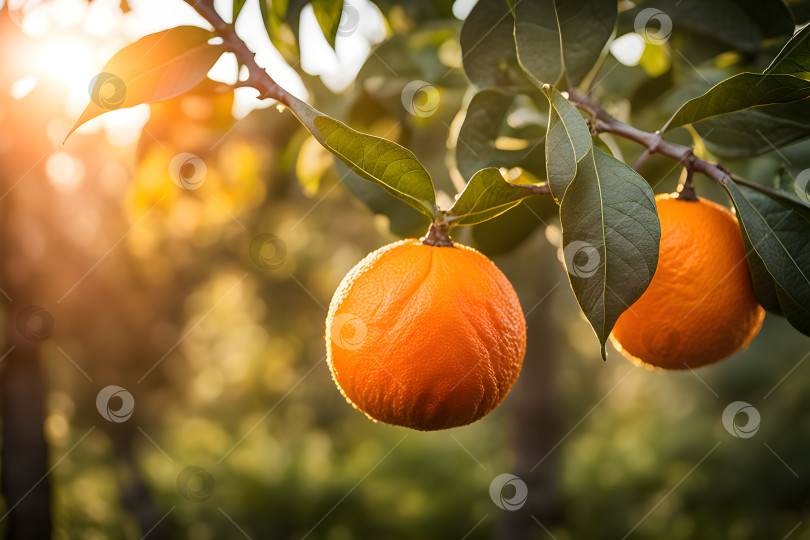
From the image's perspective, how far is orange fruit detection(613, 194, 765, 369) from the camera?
1.76ft

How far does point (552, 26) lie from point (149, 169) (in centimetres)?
86

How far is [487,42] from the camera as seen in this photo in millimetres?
647

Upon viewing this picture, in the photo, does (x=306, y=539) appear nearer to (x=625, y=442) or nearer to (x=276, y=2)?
(x=625, y=442)

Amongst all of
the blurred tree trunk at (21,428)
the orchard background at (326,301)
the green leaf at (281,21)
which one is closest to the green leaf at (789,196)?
the orchard background at (326,301)

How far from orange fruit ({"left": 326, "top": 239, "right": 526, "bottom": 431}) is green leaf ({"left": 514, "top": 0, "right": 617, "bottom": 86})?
248mm

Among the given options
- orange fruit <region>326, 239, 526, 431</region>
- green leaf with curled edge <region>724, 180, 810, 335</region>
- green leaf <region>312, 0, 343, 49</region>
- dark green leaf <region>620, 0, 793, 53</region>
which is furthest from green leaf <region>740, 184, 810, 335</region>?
green leaf <region>312, 0, 343, 49</region>

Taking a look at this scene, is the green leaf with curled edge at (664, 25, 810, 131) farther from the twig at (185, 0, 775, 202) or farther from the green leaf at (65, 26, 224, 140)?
the green leaf at (65, 26, 224, 140)

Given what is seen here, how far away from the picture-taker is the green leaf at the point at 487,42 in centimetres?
64

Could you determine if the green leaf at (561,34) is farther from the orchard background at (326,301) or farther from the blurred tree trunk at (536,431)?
the blurred tree trunk at (536,431)

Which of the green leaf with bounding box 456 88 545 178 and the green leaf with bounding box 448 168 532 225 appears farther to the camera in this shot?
the green leaf with bounding box 456 88 545 178

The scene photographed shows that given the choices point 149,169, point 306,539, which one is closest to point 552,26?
point 149,169

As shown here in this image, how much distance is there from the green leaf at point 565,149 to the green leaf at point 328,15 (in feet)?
1.08

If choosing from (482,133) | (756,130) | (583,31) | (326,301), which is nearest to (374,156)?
(482,133)

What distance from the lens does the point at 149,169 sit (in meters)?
1.14
